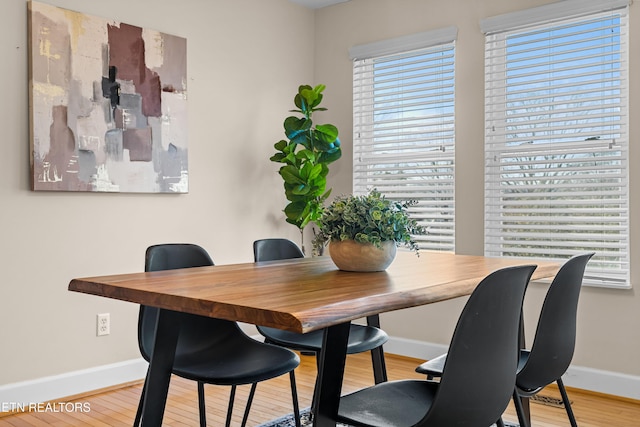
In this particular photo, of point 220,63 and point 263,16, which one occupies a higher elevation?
point 263,16

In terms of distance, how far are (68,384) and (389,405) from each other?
7.31 feet

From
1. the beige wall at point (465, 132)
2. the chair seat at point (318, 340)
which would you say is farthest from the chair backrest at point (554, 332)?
the beige wall at point (465, 132)

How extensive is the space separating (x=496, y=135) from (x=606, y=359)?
1.48m

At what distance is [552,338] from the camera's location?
6.56 feet

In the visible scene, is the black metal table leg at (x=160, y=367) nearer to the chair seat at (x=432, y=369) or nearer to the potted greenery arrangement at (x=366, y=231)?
the potted greenery arrangement at (x=366, y=231)

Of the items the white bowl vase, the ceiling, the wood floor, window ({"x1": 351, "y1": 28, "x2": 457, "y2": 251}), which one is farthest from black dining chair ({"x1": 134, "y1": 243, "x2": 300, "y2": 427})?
the ceiling

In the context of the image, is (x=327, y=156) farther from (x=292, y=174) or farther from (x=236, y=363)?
(x=236, y=363)

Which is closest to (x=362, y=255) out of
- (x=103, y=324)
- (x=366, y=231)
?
(x=366, y=231)

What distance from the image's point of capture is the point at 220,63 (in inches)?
164

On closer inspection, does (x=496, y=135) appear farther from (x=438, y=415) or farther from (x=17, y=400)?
(x=17, y=400)

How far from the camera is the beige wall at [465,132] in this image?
337 centimetres

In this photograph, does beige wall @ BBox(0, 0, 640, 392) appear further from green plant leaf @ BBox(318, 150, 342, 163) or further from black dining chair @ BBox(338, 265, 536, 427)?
black dining chair @ BBox(338, 265, 536, 427)

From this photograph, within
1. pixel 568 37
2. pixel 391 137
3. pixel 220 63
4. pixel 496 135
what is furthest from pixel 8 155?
pixel 568 37

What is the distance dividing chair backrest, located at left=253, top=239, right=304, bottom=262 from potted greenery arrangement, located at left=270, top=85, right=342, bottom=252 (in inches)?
42.6
